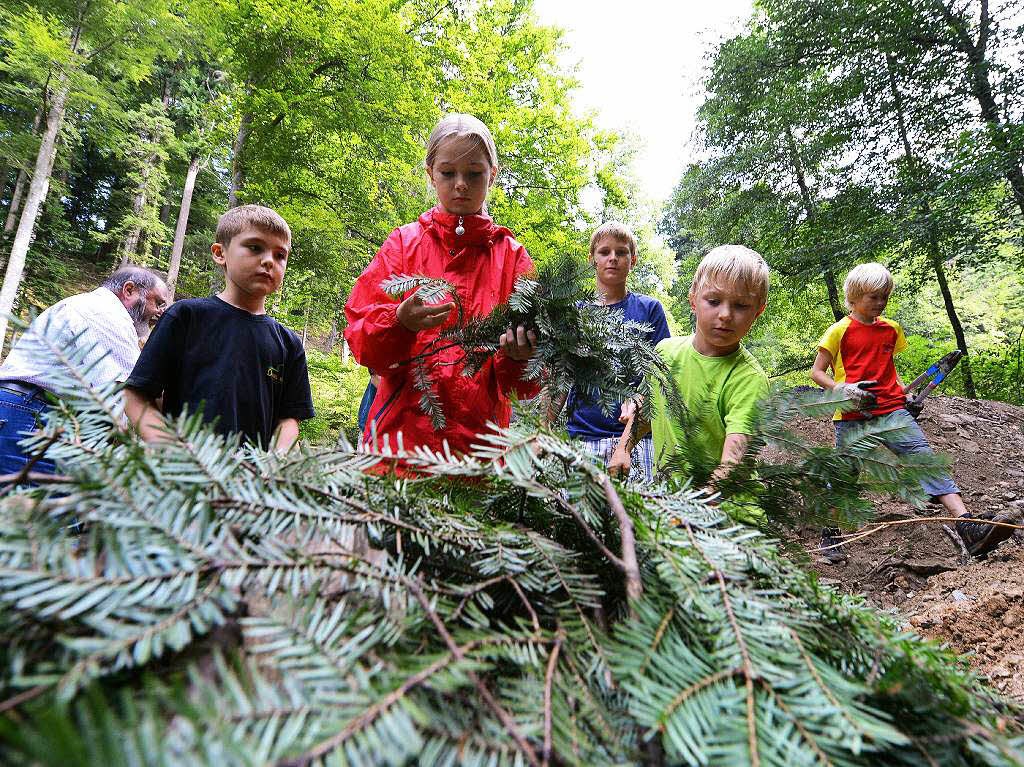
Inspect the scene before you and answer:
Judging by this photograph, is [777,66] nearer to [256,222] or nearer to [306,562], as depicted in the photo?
[256,222]

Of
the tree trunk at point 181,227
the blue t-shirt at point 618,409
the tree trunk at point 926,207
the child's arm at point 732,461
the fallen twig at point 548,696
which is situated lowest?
the fallen twig at point 548,696

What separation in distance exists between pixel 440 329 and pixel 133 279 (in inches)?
112

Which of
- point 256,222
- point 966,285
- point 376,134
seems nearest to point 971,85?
point 376,134

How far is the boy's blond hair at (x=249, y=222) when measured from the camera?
2.46 metres

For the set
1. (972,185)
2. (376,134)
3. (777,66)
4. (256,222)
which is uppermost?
(777,66)

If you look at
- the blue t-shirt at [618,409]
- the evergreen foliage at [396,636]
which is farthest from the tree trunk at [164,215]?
the evergreen foliage at [396,636]

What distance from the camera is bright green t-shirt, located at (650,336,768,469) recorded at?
137 cm

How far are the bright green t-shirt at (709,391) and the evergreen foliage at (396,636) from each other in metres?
0.66

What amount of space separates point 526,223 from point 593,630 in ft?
35.6

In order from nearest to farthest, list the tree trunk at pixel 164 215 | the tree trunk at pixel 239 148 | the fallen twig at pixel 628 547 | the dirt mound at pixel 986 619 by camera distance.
Result: the fallen twig at pixel 628 547 < the dirt mound at pixel 986 619 < the tree trunk at pixel 239 148 < the tree trunk at pixel 164 215

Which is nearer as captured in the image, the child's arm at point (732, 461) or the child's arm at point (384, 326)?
the child's arm at point (732, 461)

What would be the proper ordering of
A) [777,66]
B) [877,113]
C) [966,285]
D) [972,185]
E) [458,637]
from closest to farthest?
[458,637] < [972,185] < [877,113] < [777,66] < [966,285]

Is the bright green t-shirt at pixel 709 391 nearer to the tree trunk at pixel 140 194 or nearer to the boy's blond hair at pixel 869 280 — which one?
the boy's blond hair at pixel 869 280

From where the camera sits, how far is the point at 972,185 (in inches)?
302
